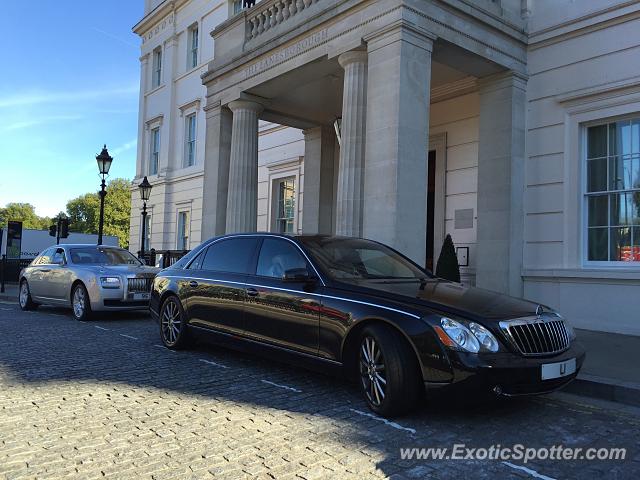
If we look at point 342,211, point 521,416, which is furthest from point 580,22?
point 521,416

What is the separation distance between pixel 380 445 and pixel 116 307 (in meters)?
8.11

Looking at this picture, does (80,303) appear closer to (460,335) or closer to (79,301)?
(79,301)

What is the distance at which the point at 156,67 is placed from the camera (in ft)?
89.8

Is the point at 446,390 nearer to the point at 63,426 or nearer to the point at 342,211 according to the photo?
the point at 63,426

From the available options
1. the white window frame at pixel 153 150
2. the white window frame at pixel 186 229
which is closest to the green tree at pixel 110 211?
the white window frame at pixel 153 150

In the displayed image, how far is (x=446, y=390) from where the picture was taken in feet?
13.8

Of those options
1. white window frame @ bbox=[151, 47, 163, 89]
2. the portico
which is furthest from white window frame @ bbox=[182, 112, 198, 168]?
the portico

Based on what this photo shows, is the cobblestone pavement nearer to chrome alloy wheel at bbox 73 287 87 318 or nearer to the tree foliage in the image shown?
chrome alloy wheel at bbox 73 287 87 318

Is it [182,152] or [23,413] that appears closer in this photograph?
[23,413]

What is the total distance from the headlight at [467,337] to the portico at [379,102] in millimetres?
4674

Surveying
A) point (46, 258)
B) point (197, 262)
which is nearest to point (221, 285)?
point (197, 262)

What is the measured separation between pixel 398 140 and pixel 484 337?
17.5 ft

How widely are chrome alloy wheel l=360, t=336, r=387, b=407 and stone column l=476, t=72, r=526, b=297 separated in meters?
6.57

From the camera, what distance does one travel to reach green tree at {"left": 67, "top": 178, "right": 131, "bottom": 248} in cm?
8444
